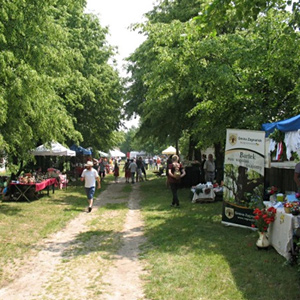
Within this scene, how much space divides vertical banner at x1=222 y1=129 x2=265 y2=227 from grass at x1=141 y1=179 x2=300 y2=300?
0.42 meters

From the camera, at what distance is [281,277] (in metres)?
5.45

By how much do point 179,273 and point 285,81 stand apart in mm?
6613

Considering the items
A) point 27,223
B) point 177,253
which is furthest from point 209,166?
point 177,253

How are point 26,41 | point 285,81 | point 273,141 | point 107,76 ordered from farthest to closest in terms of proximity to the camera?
point 107,76
point 26,41
point 285,81
point 273,141

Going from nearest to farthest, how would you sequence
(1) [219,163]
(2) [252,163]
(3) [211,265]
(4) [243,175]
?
(3) [211,265] → (2) [252,163] → (4) [243,175] → (1) [219,163]

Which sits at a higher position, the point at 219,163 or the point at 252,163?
the point at 219,163

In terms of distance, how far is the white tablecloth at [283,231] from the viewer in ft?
20.2

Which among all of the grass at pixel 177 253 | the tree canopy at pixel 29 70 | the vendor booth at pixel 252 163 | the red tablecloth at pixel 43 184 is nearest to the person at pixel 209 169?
the grass at pixel 177 253

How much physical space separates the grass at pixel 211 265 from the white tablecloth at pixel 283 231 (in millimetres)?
169

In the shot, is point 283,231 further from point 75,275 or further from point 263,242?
point 75,275

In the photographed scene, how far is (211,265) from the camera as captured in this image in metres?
6.25

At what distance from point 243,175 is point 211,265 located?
10.3 feet

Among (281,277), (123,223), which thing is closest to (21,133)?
(123,223)

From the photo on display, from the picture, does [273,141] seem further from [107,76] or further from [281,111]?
[107,76]
